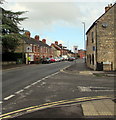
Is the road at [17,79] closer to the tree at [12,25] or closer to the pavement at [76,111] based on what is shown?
the pavement at [76,111]

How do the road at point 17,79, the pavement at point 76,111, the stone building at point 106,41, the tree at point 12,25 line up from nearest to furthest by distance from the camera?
the pavement at point 76,111 < the road at point 17,79 < the stone building at point 106,41 < the tree at point 12,25

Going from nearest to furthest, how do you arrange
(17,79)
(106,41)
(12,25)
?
(17,79)
(106,41)
(12,25)

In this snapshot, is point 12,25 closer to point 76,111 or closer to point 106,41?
point 106,41

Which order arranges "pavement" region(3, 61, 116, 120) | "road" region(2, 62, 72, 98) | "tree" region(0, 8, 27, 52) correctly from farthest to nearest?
"tree" region(0, 8, 27, 52), "road" region(2, 62, 72, 98), "pavement" region(3, 61, 116, 120)

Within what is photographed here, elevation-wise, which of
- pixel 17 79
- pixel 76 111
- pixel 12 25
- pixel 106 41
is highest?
pixel 12 25

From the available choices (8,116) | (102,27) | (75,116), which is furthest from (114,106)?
(102,27)

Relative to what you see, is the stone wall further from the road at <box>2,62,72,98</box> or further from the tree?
the tree

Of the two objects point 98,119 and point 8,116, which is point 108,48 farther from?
point 8,116

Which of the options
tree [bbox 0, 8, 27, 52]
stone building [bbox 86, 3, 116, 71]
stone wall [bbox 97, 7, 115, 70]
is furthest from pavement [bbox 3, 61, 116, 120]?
tree [bbox 0, 8, 27, 52]

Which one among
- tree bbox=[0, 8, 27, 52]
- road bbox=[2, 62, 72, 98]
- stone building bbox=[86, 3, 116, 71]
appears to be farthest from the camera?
tree bbox=[0, 8, 27, 52]

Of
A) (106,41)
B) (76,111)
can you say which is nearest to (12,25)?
(106,41)

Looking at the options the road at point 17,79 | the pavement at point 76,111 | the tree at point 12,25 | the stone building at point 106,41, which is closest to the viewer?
the pavement at point 76,111

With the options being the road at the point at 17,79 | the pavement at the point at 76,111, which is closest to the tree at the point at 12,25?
the road at the point at 17,79

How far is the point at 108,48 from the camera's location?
16578 mm
